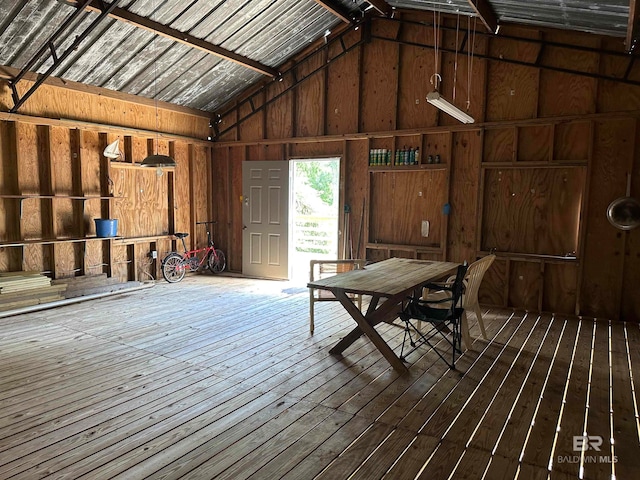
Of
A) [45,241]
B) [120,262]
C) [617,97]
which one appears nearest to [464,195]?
[617,97]

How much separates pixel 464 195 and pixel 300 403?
4406 mm

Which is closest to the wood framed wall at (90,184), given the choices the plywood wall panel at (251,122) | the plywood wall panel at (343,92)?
the plywood wall panel at (251,122)

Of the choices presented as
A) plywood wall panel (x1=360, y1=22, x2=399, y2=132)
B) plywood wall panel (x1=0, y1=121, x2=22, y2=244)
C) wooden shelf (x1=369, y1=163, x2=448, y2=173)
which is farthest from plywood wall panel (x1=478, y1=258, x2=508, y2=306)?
plywood wall panel (x1=0, y1=121, x2=22, y2=244)

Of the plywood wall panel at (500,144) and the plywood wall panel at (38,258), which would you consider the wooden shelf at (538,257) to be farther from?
the plywood wall panel at (38,258)

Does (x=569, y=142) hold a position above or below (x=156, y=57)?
below

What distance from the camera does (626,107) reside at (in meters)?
5.48

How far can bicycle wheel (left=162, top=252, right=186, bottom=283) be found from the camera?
7.75 metres

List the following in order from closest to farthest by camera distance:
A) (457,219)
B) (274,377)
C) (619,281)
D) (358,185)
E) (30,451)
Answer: (30,451) < (274,377) < (619,281) < (457,219) < (358,185)

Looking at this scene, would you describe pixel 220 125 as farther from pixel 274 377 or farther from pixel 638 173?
pixel 638 173

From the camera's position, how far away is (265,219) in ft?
27.3

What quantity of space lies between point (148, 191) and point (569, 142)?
6.63 meters

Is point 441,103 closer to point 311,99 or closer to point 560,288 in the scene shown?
point 560,288

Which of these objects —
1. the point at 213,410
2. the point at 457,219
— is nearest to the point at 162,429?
the point at 213,410

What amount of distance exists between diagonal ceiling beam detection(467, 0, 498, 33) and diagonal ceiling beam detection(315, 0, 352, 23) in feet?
6.92
